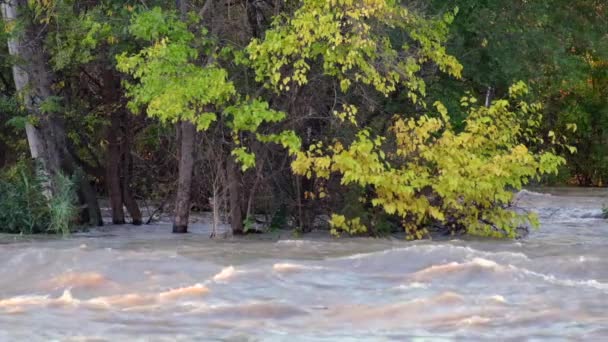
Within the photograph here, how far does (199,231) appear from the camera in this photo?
1872 centimetres

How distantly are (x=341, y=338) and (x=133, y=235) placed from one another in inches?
377

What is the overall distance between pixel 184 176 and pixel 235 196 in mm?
915

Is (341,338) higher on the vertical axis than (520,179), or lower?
lower

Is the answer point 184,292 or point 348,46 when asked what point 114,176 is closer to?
point 348,46

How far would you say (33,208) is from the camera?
17.5 m

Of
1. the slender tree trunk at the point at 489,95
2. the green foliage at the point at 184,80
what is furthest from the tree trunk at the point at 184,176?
the slender tree trunk at the point at 489,95

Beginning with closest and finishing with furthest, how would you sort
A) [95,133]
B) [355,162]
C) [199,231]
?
[355,162]
[199,231]
[95,133]

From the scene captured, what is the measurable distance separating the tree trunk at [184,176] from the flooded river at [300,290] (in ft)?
4.37

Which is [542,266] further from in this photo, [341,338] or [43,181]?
[43,181]

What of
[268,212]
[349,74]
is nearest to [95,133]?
[268,212]

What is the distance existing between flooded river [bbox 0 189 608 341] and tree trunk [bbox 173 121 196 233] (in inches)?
52.5

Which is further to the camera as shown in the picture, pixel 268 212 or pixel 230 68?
pixel 268 212

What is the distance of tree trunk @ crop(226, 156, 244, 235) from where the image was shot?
17562 millimetres

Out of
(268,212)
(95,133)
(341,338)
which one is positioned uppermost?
(95,133)
